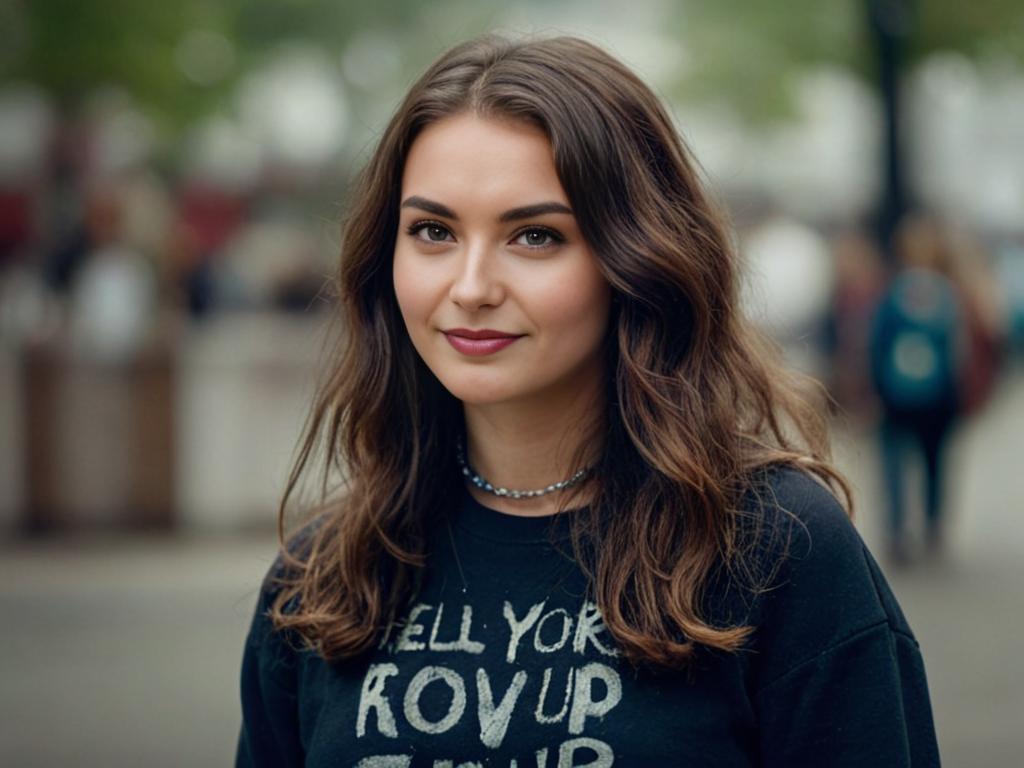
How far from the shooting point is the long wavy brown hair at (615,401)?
215 centimetres

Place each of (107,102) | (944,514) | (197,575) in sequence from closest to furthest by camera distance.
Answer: (197,575)
(944,514)
(107,102)

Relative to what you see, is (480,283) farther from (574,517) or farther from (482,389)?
(574,517)

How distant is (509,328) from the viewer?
219cm

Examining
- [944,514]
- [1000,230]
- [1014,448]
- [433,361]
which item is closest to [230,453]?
[944,514]

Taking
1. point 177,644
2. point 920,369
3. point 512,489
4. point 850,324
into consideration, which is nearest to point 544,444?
point 512,489

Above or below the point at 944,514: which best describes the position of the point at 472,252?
below

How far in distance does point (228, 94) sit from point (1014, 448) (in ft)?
43.3

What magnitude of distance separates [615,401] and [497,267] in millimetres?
315

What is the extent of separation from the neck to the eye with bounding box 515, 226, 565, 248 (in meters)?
0.28

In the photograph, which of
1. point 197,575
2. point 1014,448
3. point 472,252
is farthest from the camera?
point 1014,448

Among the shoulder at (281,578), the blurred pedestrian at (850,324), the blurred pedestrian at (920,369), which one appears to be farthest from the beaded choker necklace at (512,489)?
the blurred pedestrian at (850,324)

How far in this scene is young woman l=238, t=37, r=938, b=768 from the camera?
6.77 feet

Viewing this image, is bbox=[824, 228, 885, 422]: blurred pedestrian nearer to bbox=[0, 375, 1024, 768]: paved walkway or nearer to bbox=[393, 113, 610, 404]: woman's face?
bbox=[0, 375, 1024, 768]: paved walkway

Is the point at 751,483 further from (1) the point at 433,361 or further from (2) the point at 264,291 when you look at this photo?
(2) the point at 264,291
